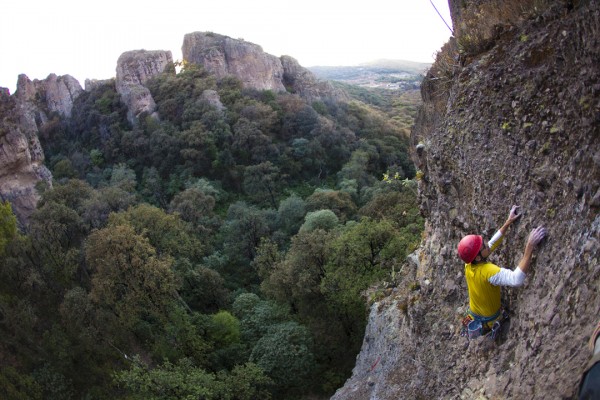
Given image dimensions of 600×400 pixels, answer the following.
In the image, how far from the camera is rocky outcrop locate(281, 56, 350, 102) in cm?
6231

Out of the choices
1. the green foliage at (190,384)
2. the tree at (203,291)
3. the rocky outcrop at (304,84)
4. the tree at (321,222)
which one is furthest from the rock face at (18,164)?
the rocky outcrop at (304,84)

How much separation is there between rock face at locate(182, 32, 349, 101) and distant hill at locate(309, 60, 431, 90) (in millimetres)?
60430

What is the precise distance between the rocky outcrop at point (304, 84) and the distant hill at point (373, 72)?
58529 millimetres

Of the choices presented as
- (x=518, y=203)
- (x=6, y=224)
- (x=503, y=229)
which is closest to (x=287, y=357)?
(x=503, y=229)

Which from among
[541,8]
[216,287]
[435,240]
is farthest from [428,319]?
[216,287]

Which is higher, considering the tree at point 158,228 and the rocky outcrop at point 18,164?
the rocky outcrop at point 18,164

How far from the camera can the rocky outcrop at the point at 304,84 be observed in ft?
204

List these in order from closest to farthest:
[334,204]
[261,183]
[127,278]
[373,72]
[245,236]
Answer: [127,278]
[245,236]
[334,204]
[261,183]
[373,72]

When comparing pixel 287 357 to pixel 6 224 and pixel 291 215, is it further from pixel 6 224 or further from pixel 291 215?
pixel 291 215

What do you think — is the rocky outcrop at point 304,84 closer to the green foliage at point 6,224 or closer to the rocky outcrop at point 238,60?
the rocky outcrop at point 238,60

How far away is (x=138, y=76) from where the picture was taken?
188 feet

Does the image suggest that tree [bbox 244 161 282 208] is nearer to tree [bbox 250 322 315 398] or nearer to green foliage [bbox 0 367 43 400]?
tree [bbox 250 322 315 398]

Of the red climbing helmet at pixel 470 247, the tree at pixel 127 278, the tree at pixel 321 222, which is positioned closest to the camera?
the red climbing helmet at pixel 470 247

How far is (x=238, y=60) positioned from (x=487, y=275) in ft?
195
